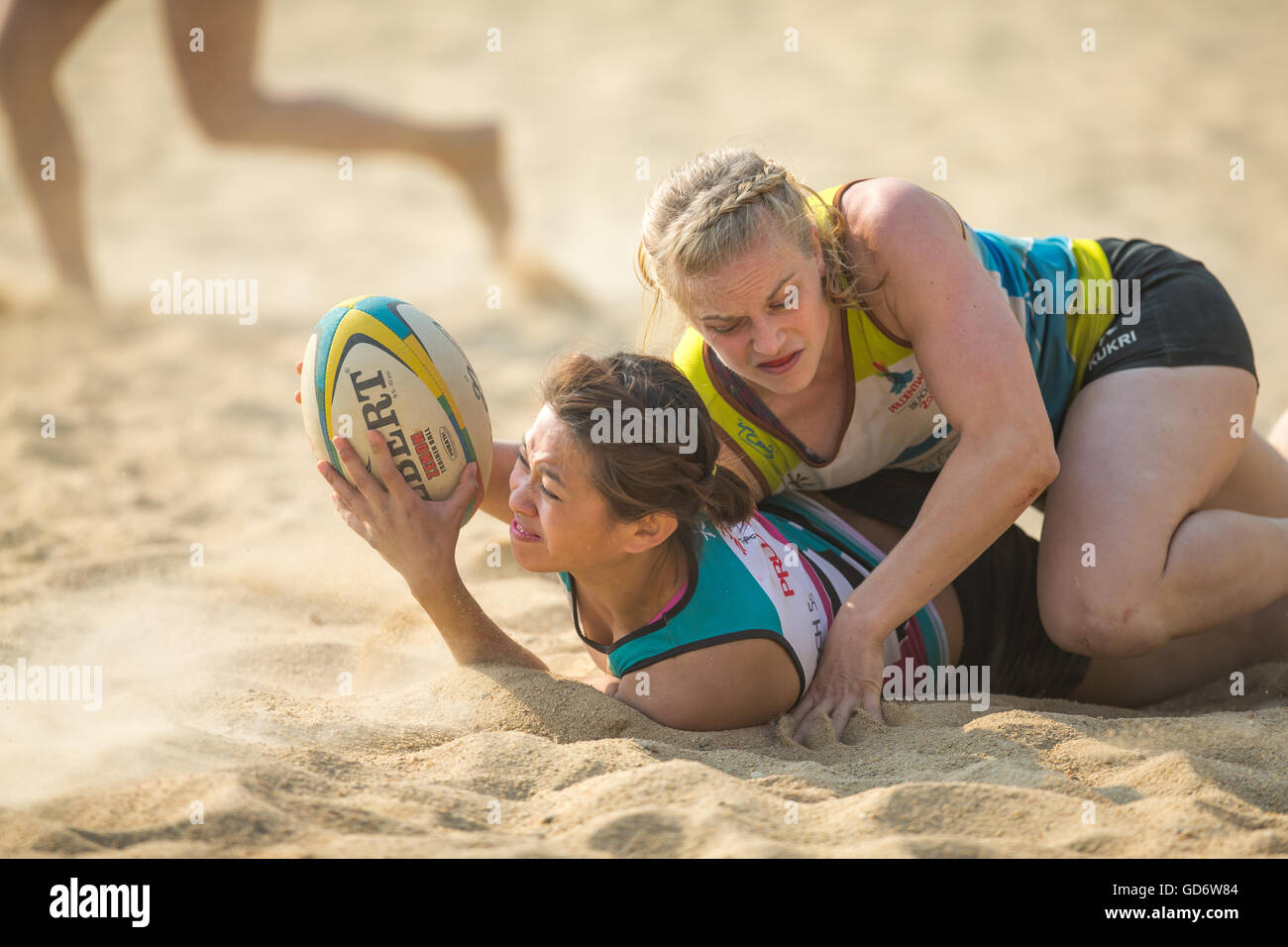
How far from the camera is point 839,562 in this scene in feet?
9.77

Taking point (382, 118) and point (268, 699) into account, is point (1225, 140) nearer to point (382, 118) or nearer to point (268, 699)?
point (382, 118)

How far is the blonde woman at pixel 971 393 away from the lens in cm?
270

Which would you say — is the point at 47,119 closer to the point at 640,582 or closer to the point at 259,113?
the point at 259,113

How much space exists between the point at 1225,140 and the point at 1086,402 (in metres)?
7.18

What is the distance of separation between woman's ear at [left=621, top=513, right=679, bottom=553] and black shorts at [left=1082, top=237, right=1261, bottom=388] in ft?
4.30

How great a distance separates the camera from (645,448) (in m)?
2.62

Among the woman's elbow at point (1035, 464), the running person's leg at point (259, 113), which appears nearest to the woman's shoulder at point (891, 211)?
the woman's elbow at point (1035, 464)

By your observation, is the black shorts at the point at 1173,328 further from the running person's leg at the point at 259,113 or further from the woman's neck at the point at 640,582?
the running person's leg at the point at 259,113

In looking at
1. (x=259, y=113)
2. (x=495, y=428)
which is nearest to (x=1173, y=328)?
(x=495, y=428)

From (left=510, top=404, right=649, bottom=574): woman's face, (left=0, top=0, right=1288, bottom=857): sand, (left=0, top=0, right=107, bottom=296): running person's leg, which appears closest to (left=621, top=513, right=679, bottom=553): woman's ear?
(left=510, top=404, right=649, bottom=574): woman's face

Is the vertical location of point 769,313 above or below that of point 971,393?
above

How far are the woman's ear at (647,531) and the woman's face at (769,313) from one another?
0.41 metres

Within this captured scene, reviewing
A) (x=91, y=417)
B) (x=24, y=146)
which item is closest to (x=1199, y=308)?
(x=91, y=417)

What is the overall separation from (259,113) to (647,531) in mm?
3907
